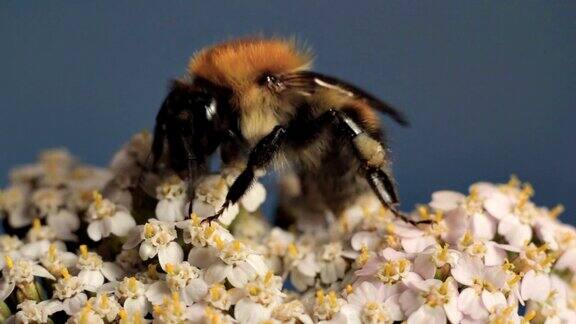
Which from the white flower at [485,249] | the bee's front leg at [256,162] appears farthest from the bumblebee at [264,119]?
the white flower at [485,249]

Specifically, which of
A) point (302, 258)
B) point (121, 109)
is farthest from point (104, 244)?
point (121, 109)

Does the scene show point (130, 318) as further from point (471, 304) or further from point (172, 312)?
point (471, 304)

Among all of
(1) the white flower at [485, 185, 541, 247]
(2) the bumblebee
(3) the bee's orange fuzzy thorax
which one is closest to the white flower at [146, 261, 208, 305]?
(2) the bumblebee

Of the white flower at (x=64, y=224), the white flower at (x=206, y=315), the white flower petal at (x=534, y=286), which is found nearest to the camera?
the white flower at (x=206, y=315)

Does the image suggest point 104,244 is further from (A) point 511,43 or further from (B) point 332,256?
(A) point 511,43

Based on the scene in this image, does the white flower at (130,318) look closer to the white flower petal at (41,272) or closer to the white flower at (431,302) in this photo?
the white flower petal at (41,272)

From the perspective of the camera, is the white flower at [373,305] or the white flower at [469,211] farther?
the white flower at [469,211]
